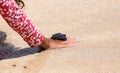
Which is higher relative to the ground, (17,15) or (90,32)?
(17,15)

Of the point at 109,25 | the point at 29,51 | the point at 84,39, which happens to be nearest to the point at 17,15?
the point at 29,51

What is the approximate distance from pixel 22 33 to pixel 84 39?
51 cm

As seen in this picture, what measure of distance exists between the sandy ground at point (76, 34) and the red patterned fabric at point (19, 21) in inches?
4.8

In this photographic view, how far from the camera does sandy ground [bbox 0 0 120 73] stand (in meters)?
2.74

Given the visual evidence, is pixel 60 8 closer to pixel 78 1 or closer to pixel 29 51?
pixel 78 1

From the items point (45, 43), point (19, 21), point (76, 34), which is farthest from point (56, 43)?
point (19, 21)

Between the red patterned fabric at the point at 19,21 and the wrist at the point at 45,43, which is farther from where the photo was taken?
the wrist at the point at 45,43

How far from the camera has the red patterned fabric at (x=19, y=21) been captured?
2814mm

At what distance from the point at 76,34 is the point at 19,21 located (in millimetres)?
557

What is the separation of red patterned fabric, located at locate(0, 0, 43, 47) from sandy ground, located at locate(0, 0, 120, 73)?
4.8 inches

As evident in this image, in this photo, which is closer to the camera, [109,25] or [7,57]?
[7,57]

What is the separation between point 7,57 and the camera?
118 inches

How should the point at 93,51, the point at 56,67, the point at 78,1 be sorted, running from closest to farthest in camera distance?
the point at 56,67
the point at 93,51
the point at 78,1

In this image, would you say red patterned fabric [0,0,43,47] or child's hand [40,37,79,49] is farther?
child's hand [40,37,79,49]
